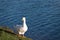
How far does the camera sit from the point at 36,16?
94.4ft

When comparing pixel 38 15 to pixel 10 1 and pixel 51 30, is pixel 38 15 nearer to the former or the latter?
pixel 51 30

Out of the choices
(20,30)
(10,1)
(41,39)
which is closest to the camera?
(20,30)

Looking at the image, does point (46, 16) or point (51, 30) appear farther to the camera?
point (46, 16)

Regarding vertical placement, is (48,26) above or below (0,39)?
below

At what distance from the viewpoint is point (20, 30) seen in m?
18.9

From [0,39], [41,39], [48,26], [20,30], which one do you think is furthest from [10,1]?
[0,39]

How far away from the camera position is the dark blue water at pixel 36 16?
24013mm

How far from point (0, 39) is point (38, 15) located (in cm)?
1393

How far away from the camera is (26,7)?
31984mm

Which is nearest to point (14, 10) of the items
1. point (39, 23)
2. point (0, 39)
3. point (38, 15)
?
point (38, 15)

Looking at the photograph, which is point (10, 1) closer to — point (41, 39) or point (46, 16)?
point (46, 16)

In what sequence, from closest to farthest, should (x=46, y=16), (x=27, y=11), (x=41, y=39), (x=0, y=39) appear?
1. (x=0, y=39)
2. (x=41, y=39)
3. (x=46, y=16)
4. (x=27, y=11)

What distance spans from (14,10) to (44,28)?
7.99m

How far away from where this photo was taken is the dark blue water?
24.0 m
